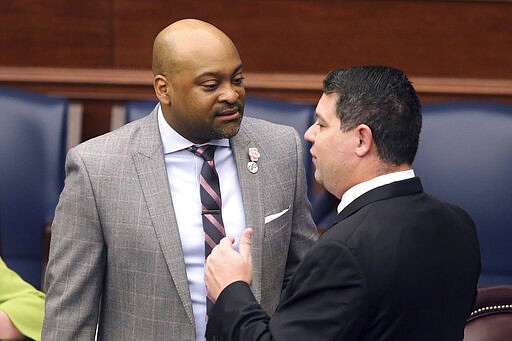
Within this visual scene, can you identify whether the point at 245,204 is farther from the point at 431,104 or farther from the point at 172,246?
the point at 431,104

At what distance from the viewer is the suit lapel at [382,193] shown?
5.16 ft

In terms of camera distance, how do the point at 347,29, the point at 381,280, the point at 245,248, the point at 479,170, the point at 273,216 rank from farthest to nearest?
the point at 347,29
the point at 479,170
the point at 273,216
the point at 245,248
the point at 381,280

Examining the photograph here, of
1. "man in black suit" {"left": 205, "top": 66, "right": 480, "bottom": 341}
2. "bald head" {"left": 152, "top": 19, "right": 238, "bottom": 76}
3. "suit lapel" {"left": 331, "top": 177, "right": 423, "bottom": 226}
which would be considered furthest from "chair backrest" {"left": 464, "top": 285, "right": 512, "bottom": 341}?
"bald head" {"left": 152, "top": 19, "right": 238, "bottom": 76}

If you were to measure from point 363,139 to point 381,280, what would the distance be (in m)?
0.21

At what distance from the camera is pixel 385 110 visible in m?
1.56

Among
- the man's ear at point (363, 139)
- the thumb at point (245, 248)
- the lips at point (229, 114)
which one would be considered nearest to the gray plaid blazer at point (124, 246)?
the lips at point (229, 114)

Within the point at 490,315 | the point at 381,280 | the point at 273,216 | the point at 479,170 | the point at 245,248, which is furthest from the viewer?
the point at 479,170

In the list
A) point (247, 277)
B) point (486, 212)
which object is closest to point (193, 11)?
point (486, 212)

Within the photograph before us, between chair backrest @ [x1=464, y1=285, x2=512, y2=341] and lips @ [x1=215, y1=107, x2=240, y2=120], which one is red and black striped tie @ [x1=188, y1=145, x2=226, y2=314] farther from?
chair backrest @ [x1=464, y1=285, x2=512, y2=341]

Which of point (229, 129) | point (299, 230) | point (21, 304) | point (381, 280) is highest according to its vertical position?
point (229, 129)

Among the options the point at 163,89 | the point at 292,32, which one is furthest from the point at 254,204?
the point at 292,32

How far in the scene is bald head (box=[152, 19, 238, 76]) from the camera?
1945mm

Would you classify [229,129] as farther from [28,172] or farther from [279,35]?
[279,35]

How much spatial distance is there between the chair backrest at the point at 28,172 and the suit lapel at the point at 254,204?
1.13 meters
